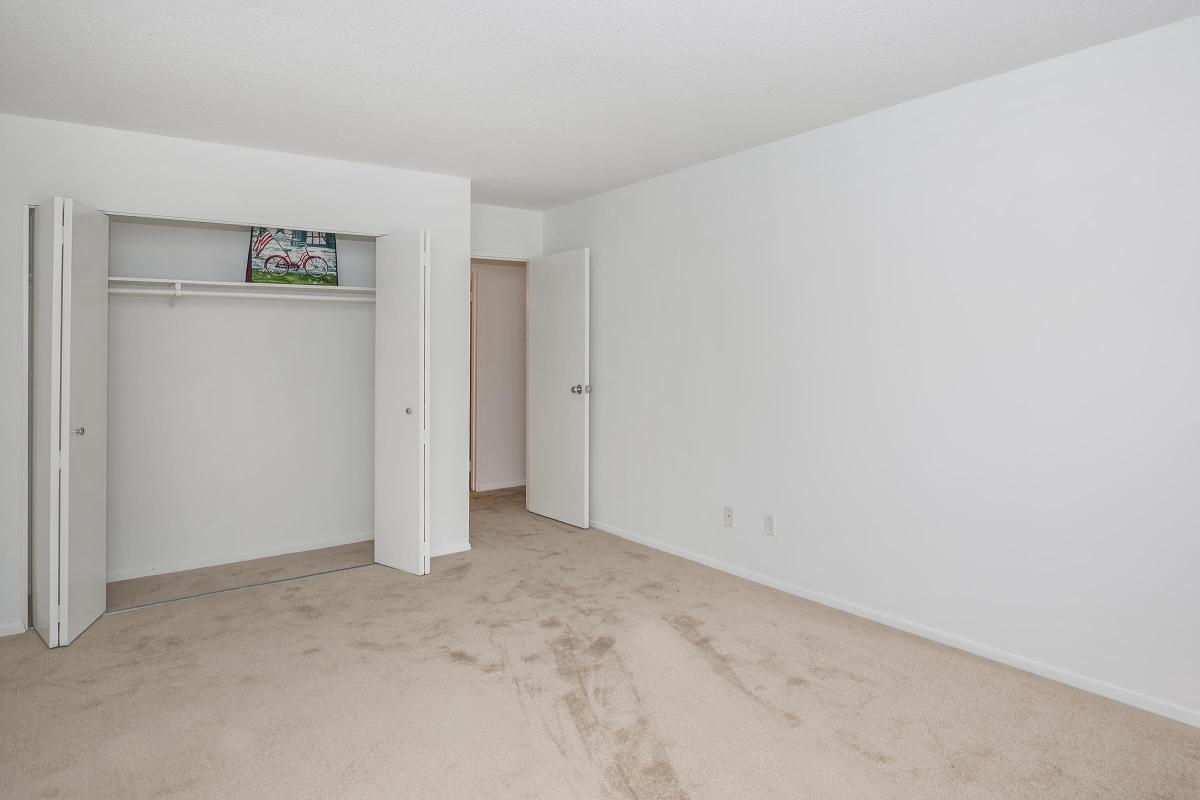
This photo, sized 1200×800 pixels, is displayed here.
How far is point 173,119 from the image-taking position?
356 cm

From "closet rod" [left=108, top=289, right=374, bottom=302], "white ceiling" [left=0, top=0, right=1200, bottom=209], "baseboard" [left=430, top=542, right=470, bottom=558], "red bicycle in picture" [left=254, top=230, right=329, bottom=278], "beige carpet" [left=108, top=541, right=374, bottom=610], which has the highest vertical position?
"white ceiling" [left=0, top=0, right=1200, bottom=209]

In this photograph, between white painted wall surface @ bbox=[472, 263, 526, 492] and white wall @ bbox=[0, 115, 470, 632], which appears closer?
white wall @ bbox=[0, 115, 470, 632]

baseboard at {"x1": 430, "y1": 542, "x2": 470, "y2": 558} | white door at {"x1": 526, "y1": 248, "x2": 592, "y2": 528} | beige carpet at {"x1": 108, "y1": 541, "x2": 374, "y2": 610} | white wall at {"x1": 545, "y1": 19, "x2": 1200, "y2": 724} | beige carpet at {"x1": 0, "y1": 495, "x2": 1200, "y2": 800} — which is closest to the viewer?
beige carpet at {"x1": 0, "y1": 495, "x2": 1200, "y2": 800}

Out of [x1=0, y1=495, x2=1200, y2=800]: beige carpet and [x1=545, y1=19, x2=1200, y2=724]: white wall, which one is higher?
[x1=545, y1=19, x2=1200, y2=724]: white wall

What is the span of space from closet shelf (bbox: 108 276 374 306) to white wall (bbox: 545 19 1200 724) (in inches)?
85.4

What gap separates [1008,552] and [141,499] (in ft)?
→ 14.9

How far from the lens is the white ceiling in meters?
2.43

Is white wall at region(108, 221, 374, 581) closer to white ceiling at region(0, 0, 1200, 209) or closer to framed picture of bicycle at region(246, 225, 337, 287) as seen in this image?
framed picture of bicycle at region(246, 225, 337, 287)

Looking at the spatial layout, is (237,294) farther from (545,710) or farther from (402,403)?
(545,710)


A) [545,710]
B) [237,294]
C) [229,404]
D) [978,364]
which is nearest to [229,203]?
[237,294]

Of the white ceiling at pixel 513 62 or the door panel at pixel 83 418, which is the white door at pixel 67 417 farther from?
the white ceiling at pixel 513 62

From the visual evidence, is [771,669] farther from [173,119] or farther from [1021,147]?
[173,119]

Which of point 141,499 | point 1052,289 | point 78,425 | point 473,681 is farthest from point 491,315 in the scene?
point 1052,289

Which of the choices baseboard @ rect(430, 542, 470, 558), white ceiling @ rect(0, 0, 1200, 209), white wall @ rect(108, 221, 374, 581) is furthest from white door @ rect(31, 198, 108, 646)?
baseboard @ rect(430, 542, 470, 558)
